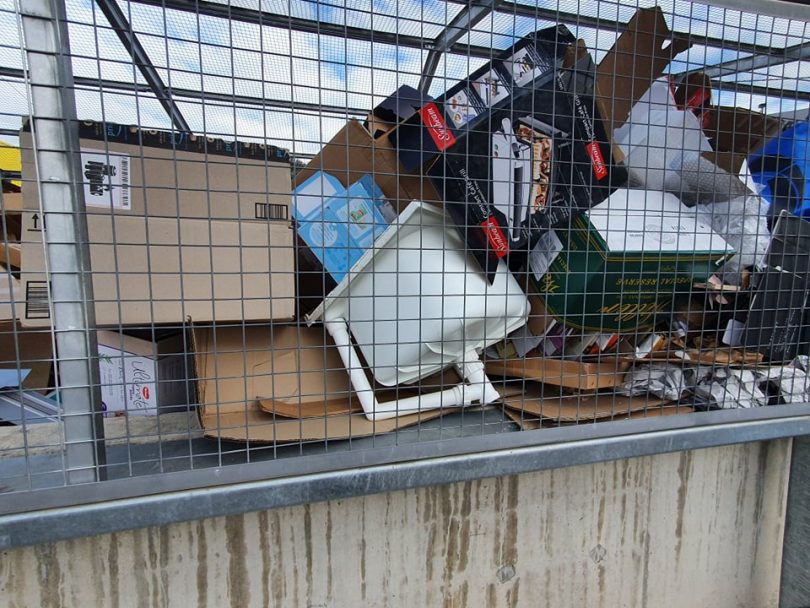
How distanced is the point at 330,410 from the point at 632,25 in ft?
4.16

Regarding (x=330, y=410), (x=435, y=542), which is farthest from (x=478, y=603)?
(x=330, y=410)

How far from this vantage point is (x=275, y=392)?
1.21m

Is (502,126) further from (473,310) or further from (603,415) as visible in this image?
(603,415)

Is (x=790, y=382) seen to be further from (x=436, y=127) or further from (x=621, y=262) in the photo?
(x=436, y=127)

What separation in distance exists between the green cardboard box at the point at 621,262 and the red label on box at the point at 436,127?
378 millimetres

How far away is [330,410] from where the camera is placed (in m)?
1.17

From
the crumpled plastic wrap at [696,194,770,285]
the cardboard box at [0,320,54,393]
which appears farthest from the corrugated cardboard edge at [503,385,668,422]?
the cardboard box at [0,320,54,393]

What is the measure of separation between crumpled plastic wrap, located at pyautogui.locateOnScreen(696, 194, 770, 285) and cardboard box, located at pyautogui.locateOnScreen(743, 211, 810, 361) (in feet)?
0.11

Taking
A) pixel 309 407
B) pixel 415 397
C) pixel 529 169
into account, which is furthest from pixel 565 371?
pixel 309 407

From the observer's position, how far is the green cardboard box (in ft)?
3.89

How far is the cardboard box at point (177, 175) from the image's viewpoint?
3.06ft

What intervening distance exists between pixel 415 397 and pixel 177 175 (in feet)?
2.52

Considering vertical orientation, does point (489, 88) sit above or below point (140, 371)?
above

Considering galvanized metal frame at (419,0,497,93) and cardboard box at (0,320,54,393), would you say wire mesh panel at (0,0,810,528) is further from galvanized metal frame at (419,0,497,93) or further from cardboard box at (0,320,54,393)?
cardboard box at (0,320,54,393)
